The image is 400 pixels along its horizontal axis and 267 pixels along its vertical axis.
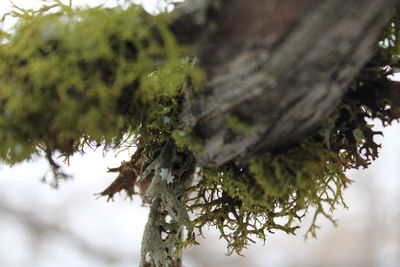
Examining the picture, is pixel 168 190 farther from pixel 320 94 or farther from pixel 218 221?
pixel 320 94

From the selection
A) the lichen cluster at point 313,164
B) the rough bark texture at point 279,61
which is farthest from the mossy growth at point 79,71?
the lichen cluster at point 313,164

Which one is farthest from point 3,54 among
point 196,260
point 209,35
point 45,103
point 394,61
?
point 196,260

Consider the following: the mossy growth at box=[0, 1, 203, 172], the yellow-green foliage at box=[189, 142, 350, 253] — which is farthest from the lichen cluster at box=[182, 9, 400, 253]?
the mossy growth at box=[0, 1, 203, 172]

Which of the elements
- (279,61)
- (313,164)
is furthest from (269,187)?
(279,61)

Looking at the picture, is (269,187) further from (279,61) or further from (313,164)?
(279,61)

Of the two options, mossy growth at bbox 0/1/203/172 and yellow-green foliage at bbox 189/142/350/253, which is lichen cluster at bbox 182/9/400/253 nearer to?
yellow-green foliage at bbox 189/142/350/253
